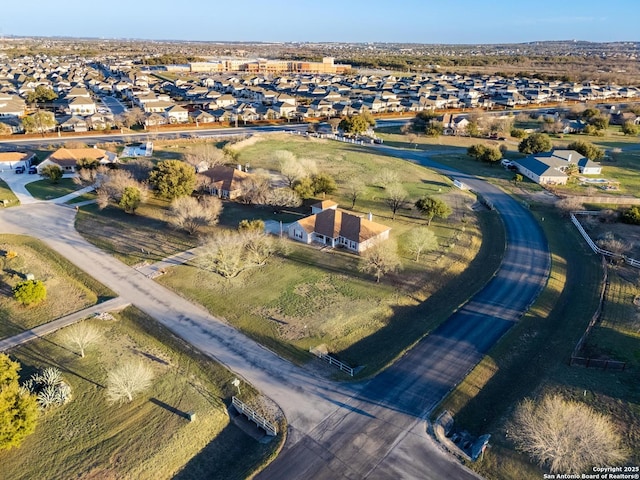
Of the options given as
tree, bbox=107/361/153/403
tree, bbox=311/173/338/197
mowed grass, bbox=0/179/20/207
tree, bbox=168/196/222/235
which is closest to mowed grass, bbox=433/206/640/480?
tree, bbox=107/361/153/403

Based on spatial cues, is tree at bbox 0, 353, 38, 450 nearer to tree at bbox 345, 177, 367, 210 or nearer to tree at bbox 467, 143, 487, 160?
tree at bbox 345, 177, 367, 210

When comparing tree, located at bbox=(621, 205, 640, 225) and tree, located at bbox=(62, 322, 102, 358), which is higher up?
tree, located at bbox=(621, 205, 640, 225)

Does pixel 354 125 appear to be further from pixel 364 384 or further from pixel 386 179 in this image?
pixel 364 384

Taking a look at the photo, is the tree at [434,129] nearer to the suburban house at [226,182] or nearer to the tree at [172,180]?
the suburban house at [226,182]

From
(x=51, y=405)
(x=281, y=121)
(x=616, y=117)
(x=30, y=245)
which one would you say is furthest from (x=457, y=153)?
(x=51, y=405)

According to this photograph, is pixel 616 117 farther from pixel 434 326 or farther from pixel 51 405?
pixel 51 405

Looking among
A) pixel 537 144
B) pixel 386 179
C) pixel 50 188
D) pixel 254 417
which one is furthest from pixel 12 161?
pixel 537 144

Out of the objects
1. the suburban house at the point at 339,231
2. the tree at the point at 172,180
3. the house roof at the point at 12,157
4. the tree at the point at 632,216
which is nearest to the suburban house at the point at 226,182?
the tree at the point at 172,180
